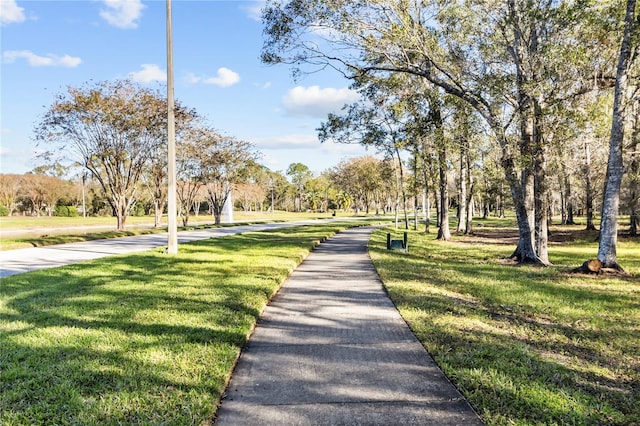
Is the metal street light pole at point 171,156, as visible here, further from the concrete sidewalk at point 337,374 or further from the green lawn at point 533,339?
the concrete sidewalk at point 337,374

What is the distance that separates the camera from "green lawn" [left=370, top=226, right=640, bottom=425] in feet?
11.2

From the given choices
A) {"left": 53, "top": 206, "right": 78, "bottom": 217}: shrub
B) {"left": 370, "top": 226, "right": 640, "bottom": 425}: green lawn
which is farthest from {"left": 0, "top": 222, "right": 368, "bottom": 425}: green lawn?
{"left": 53, "top": 206, "right": 78, "bottom": 217}: shrub

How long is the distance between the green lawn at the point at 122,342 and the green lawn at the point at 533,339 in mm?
2382

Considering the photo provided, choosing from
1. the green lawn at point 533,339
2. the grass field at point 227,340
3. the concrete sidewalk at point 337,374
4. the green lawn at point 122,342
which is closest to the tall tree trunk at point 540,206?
the green lawn at point 533,339

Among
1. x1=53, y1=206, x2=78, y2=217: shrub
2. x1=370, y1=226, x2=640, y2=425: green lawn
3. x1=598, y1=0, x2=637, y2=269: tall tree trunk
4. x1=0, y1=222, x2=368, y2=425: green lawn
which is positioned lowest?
x1=370, y1=226, x2=640, y2=425: green lawn

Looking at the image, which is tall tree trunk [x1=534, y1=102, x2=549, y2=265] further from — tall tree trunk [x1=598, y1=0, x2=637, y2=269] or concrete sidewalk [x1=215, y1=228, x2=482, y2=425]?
concrete sidewalk [x1=215, y1=228, x2=482, y2=425]

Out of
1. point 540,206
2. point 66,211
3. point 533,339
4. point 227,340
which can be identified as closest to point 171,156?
point 227,340

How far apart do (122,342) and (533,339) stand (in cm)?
493

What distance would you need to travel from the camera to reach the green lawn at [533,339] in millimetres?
3426

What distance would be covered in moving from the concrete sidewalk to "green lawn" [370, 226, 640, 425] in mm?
274

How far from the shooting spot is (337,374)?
4055 millimetres

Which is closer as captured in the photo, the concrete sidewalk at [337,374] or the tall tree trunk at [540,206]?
the concrete sidewalk at [337,374]

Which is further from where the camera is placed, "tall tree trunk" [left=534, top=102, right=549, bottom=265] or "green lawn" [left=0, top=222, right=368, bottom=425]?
"tall tree trunk" [left=534, top=102, right=549, bottom=265]

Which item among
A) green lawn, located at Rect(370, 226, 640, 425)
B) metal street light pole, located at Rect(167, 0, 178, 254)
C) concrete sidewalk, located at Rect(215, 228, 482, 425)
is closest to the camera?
concrete sidewalk, located at Rect(215, 228, 482, 425)
